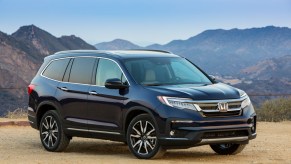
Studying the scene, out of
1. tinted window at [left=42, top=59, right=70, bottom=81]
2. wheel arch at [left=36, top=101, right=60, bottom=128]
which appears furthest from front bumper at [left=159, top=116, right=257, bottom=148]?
tinted window at [left=42, top=59, right=70, bottom=81]

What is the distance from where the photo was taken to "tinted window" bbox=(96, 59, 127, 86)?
12812 mm

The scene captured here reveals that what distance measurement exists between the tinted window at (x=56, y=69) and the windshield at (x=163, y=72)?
175cm

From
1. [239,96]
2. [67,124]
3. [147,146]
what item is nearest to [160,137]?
[147,146]

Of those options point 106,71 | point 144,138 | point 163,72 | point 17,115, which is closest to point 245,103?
point 163,72

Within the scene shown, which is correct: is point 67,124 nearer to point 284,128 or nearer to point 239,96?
point 239,96

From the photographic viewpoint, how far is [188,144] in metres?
11.6

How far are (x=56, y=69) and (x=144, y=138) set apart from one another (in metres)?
3.10

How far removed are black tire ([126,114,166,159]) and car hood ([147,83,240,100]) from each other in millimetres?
494

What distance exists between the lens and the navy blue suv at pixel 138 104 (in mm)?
11586

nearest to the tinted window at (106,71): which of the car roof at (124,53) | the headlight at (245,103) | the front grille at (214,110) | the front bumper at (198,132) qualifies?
the car roof at (124,53)

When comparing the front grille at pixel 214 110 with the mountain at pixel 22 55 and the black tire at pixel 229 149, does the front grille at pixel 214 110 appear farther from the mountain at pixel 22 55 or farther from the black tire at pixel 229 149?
the mountain at pixel 22 55

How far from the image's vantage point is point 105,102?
41.5 ft

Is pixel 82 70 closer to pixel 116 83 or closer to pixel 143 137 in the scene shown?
pixel 116 83

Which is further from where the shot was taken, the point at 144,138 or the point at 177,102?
the point at 144,138
